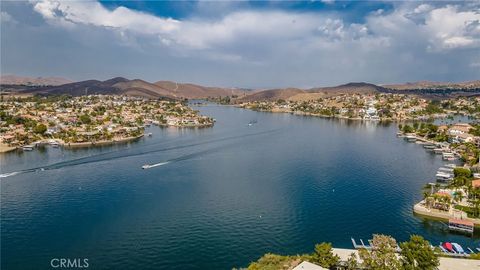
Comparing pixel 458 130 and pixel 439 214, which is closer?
pixel 439 214

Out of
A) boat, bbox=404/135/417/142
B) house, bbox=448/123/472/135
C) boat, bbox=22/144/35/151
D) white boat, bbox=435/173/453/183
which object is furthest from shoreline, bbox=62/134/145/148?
house, bbox=448/123/472/135

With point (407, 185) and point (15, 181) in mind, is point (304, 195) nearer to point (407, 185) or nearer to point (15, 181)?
point (407, 185)

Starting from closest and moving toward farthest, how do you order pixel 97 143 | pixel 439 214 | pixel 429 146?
pixel 439 214 → pixel 429 146 → pixel 97 143

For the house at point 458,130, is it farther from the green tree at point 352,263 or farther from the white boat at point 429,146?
the green tree at point 352,263

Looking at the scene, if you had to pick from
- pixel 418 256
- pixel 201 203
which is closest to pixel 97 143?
pixel 201 203

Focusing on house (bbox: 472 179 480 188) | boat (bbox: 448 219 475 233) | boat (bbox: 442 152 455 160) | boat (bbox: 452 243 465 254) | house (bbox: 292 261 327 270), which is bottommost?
boat (bbox: 452 243 465 254)

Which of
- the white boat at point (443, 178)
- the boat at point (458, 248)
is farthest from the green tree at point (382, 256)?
the white boat at point (443, 178)

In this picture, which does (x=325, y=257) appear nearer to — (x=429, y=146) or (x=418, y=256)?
(x=418, y=256)

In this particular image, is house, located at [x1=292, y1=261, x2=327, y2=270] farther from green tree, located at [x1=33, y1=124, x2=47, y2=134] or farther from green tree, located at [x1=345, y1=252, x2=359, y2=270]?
green tree, located at [x1=33, y1=124, x2=47, y2=134]
